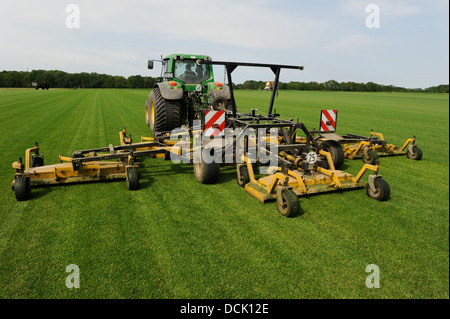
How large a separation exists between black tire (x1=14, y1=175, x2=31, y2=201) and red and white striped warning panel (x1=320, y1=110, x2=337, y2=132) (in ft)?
19.9

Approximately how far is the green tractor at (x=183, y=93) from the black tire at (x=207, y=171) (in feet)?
8.29

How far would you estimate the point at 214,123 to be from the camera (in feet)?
20.9

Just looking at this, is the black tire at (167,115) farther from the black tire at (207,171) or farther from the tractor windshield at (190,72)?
the black tire at (207,171)

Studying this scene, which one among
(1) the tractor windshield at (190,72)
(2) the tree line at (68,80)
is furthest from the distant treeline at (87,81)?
(1) the tractor windshield at (190,72)

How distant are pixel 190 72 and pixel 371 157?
20.7 feet

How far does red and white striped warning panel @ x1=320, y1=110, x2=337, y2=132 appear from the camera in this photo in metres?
6.75

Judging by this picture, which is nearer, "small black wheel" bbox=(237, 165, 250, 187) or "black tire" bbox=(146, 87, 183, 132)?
"small black wheel" bbox=(237, 165, 250, 187)

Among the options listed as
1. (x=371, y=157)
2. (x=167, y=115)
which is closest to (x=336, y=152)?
(x=371, y=157)

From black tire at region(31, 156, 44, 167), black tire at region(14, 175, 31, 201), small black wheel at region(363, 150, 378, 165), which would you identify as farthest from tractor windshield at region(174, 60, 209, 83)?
black tire at region(14, 175, 31, 201)

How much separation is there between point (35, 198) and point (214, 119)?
3.70 metres

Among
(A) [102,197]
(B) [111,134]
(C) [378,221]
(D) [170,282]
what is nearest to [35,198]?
(A) [102,197]

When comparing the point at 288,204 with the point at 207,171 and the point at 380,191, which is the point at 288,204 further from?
the point at 207,171

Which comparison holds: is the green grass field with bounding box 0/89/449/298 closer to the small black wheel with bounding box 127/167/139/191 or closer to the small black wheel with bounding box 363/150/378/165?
the small black wheel with bounding box 127/167/139/191

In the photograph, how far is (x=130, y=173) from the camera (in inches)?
222
